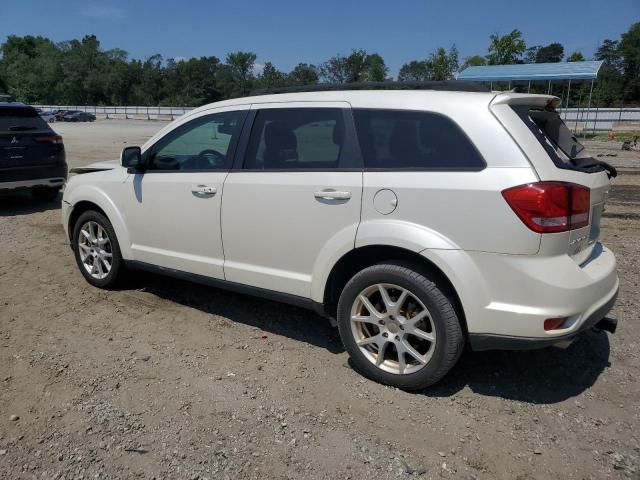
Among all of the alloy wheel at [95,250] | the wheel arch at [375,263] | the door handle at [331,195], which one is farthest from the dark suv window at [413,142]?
the alloy wheel at [95,250]

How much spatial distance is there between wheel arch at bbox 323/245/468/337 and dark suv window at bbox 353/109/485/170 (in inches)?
21.5

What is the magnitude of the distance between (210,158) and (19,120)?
21.3 feet

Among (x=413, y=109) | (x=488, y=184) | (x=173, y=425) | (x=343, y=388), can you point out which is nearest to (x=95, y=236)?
(x=173, y=425)

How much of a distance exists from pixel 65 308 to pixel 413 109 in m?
3.63

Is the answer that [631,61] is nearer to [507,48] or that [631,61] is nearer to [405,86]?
[507,48]

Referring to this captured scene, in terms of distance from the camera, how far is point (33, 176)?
9242 millimetres

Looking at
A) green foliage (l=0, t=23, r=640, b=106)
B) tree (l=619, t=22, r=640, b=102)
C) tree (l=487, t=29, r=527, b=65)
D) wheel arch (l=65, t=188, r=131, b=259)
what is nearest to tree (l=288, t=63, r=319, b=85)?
green foliage (l=0, t=23, r=640, b=106)

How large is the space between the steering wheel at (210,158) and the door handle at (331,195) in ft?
3.49

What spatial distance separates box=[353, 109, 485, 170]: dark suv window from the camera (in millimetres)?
3203

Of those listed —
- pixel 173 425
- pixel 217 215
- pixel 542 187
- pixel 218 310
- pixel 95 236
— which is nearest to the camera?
pixel 542 187

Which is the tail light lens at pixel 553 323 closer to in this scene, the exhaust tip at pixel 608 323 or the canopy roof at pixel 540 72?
the exhaust tip at pixel 608 323

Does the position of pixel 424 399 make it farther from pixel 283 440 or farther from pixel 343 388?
pixel 283 440

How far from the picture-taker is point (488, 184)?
3.04 m

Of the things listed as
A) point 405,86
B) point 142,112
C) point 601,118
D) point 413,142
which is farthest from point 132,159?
point 142,112
